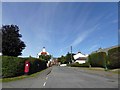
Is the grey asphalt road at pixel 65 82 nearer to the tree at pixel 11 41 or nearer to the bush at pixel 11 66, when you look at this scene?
the bush at pixel 11 66

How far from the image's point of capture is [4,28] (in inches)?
2095

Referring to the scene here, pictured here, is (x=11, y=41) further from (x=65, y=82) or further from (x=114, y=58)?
(x=65, y=82)

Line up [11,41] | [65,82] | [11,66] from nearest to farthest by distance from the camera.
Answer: [65,82], [11,66], [11,41]

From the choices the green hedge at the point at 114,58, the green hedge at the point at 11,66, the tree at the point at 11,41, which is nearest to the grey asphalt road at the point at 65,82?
the green hedge at the point at 11,66

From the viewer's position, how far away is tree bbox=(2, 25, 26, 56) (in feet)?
168

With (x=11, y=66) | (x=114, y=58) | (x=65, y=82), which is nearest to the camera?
(x=65, y=82)

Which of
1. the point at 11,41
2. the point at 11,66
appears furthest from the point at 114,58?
the point at 11,41

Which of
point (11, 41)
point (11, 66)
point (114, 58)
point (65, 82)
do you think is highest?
point (11, 41)

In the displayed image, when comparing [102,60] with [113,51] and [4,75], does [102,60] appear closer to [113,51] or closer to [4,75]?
[113,51]

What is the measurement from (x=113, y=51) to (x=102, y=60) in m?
12.0

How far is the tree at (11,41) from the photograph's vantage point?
5116 centimetres

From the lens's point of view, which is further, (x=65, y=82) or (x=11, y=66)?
(x=11, y=66)

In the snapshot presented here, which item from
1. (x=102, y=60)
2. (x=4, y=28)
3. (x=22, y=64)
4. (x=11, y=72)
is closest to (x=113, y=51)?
(x=102, y=60)

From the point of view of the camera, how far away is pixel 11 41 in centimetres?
5191
